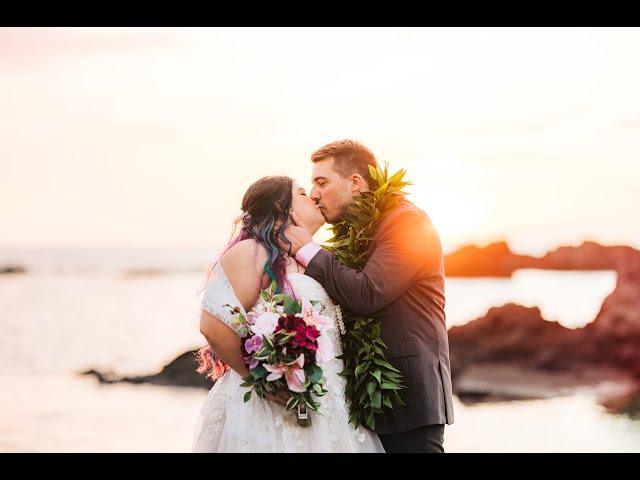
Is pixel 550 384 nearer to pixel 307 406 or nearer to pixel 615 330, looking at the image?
pixel 615 330

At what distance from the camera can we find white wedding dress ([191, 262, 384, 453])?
468 centimetres

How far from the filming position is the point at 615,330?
1359cm

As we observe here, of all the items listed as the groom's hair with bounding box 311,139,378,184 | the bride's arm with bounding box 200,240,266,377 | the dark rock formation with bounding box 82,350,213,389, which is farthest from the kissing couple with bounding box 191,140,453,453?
the dark rock formation with bounding box 82,350,213,389

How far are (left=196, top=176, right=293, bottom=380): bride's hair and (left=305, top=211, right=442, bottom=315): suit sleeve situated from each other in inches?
6.6

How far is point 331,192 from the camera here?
5113mm

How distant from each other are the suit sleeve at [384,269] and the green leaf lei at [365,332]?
131 millimetres

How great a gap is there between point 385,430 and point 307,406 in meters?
0.45

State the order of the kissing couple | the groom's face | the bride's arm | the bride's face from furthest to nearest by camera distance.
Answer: the groom's face, the bride's face, the bride's arm, the kissing couple

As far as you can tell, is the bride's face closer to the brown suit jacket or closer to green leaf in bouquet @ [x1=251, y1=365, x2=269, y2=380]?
the brown suit jacket

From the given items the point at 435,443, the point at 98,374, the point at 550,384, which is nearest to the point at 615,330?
the point at 550,384

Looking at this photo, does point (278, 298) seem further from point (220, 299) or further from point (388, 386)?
point (388, 386)

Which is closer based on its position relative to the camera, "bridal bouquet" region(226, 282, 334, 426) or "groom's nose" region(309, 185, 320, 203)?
"bridal bouquet" region(226, 282, 334, 426)

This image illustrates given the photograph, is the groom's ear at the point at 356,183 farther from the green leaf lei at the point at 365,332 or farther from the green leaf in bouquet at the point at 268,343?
the green leaf in bouquet at the point at 268,343

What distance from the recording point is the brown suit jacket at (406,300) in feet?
15.4
